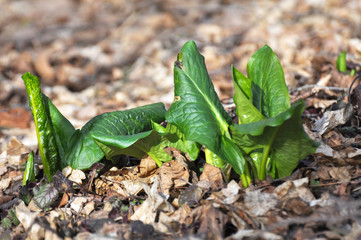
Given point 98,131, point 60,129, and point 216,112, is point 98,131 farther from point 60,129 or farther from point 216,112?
point 216,112

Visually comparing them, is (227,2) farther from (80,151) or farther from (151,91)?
(80,151)

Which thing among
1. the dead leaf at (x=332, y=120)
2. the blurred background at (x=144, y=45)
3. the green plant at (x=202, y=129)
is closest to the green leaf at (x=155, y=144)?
the green plant at (x=202, y=129)

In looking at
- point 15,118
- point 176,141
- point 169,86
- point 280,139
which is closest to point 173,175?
point 176,141

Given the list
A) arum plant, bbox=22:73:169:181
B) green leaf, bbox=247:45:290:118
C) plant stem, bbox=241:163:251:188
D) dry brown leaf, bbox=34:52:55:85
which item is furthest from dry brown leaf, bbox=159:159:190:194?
dry brown leaf, bbox=34:52:55:85

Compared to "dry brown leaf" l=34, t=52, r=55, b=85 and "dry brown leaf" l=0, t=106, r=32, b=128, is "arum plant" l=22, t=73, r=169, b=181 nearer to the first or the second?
"dry brown leaf" l=0, t=106, r=32, b=128

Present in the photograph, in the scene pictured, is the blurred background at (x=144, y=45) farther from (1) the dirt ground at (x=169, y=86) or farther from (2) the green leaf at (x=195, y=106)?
(2) the green leaf at (x=195, y=106)
